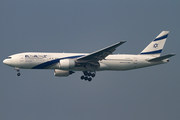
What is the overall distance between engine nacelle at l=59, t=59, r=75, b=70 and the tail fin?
43.3ft

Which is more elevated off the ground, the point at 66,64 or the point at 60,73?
the point at 66,64

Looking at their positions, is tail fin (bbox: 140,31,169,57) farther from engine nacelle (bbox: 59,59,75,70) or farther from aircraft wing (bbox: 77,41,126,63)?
engine nacelle (bbox: 59,59,75,70)

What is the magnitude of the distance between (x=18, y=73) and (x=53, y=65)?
553 centimetres

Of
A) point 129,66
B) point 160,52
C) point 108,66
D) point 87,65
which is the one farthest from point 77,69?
point 160,52

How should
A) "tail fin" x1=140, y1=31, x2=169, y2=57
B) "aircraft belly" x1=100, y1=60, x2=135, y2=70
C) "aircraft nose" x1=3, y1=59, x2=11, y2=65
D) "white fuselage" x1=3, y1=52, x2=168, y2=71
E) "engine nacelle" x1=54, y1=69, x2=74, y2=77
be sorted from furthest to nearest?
"tail fin" x1=140, y1=31, x2=169, y2=57 < "engine nacelle" x1=54, y1=69, x2=74, y2=77 < "aircraft belly" x1=100, y1=60, x2=135, y2=70 < "aircraft nose" x1=3, y1=59, x2=11, y2=65 < "white fuselage" x1=3, y1=52, x2=168, y2=71

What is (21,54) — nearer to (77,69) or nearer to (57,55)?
(57,55)

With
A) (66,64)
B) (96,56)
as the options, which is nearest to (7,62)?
(66,64)

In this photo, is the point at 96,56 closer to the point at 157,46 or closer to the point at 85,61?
the point at 85,61

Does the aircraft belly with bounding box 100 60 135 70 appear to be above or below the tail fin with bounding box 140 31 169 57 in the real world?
below

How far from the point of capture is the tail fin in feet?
166

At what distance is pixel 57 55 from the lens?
45594 mm

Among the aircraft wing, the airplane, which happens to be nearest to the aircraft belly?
the airplane

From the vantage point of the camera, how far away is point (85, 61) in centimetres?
4469

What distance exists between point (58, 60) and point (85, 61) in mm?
4162
